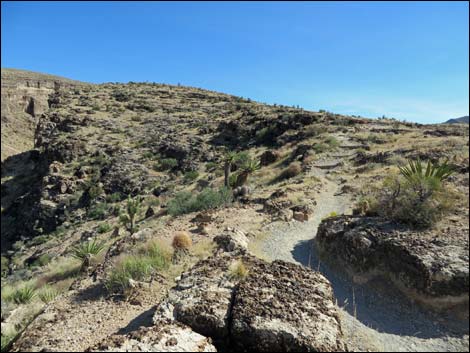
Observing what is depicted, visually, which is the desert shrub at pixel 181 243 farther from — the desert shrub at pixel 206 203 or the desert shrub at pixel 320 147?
the desert shrub at pixel 320 147

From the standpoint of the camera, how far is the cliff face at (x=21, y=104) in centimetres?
4603

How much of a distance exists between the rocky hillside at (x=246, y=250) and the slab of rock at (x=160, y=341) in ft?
0.08

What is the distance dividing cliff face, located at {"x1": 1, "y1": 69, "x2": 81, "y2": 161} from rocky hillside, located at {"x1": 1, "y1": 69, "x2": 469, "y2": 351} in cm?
2367

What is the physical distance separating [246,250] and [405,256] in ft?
11.9

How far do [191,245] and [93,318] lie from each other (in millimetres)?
3306

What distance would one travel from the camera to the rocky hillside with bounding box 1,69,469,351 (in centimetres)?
491

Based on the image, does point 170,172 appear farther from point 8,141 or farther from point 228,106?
point 8,141

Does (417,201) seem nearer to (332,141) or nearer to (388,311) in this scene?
(388,311)

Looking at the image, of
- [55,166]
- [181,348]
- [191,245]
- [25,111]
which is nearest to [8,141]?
[25,111]

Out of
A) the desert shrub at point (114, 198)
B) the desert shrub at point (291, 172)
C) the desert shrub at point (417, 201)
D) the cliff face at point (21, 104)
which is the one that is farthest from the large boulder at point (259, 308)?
the cliff face at point (21, 104)

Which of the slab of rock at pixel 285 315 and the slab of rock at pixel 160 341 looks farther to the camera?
the slab of rock at pixel 285 315

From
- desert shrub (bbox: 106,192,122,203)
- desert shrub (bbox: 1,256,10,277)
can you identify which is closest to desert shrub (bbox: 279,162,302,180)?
desert shrub (bbox: 106,192,122,203)

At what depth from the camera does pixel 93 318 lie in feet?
19.5

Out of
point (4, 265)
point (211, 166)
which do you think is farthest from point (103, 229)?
point (211, 166)
